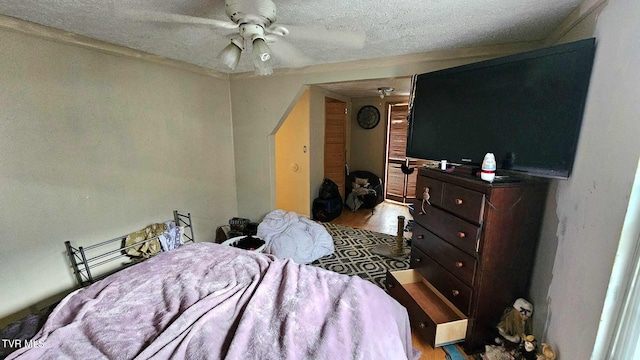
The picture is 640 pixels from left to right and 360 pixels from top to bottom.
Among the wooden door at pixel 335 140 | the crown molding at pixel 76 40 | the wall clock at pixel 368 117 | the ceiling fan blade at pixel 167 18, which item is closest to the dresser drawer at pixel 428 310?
the ceiling fan blade at pixel 167 18

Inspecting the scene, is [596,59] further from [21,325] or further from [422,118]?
[21,325]

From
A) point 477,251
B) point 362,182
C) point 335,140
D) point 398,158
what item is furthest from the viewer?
point 398,158

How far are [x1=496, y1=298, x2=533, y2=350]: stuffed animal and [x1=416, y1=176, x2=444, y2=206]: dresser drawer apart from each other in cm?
74

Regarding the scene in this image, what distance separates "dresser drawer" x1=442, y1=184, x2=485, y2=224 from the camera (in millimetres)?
1427

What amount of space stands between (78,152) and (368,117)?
4.42 meters

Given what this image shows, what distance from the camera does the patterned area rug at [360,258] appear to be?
254 centimetres

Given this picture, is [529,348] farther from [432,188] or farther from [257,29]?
[257,29]

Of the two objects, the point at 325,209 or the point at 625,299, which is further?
the point at 325,209

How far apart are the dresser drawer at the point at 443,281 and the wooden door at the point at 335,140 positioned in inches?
105

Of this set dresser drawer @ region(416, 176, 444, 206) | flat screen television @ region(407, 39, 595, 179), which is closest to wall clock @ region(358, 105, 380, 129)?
flat screen television @ region(407, 39, 595, 179)

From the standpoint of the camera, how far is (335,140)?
4539mm

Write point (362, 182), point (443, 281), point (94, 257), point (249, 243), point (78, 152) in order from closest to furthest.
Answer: point (443, 281) < point (78, 152) < point (94, 257) < point (249, 243) < point (362, 182)

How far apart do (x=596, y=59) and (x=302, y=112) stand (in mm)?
3088

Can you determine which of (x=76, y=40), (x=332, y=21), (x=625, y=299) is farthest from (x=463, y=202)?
(x=76, y=40)
